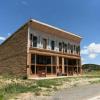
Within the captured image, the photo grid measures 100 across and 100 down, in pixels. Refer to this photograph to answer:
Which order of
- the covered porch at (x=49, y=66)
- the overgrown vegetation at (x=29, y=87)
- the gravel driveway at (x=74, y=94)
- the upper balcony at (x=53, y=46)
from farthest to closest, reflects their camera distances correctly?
the upper balcony at (x=53, y=46) < the covered porch at (x=49, y=66) < the overgrown vegetation at (x=29, y=87) < the gravel driveway at (x=74, y=94)

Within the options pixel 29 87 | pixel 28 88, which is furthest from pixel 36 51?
pixel 28 88

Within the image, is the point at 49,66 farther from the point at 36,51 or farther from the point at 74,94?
the point at 74,94

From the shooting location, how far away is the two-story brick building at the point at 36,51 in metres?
34.2

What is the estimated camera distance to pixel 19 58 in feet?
114

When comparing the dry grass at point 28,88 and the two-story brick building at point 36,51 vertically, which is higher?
the two-story brick building at point 36,51

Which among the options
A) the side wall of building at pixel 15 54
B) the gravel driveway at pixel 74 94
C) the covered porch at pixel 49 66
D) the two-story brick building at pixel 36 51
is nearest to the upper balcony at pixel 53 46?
the two-story brick building at pixel 36 51

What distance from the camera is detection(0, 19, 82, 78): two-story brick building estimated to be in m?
34.2

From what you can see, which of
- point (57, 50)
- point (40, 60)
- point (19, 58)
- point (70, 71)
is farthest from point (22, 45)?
point (70, 71)

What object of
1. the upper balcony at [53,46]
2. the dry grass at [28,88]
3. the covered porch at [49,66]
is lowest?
the dry grass at [28,88]

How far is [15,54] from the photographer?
35.4m

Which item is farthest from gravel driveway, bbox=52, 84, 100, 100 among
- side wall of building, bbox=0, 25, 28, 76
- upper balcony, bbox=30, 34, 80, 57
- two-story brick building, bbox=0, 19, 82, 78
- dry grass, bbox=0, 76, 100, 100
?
upper balcony, bbox=30, 34, 80, 57

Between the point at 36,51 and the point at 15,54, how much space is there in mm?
2767

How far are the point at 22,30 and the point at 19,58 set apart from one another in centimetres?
358

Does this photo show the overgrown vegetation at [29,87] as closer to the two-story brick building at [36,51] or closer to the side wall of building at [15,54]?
the side wall of building at [15,54]
